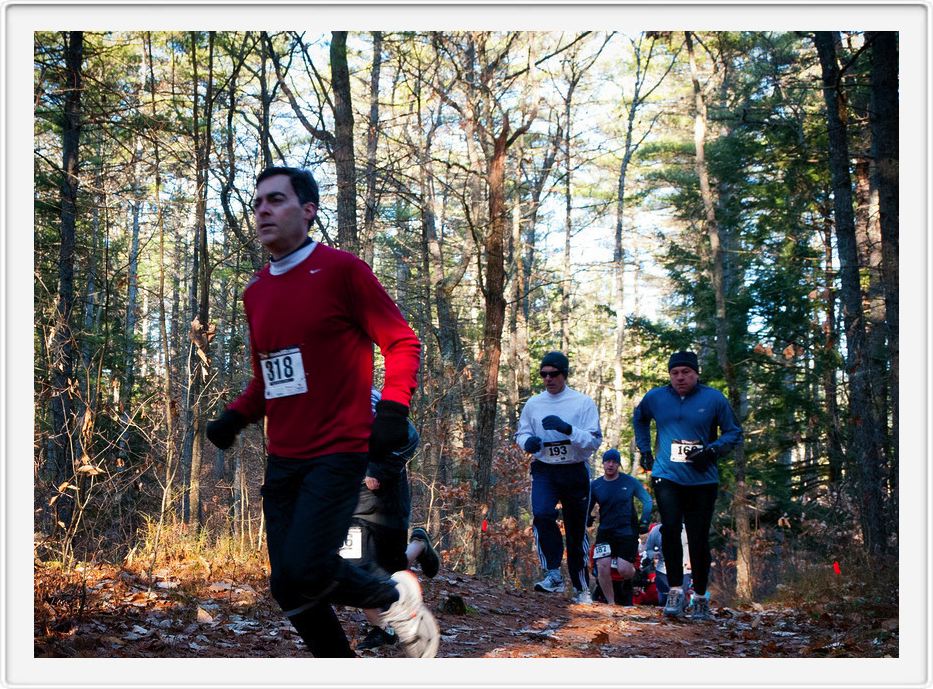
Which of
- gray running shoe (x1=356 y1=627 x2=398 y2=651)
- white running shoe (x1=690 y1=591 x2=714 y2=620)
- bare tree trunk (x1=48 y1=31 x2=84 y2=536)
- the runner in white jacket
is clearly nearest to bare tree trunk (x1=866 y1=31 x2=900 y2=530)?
white running shoe (x1=690 y1=591 x2=714 y2=620)

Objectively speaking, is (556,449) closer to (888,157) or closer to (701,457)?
(701,457)

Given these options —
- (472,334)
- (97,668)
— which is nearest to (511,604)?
(97,668)

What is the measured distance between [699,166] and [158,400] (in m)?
11.8

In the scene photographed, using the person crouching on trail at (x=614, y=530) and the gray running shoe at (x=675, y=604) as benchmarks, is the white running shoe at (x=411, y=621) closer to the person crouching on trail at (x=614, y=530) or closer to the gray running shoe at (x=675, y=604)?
the gray running shoe at (x=675, y=604)

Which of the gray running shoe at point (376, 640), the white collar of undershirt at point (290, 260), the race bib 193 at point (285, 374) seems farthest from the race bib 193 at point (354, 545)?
the white collar of undershirt at point (290, 260)

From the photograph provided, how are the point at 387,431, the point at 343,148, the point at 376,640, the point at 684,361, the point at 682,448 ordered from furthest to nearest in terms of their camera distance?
the point at 343,148
the point at 684,361
the point at 682,448
the point at 376,640
the point at 387,431

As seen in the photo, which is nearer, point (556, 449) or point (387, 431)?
point (387, 431)

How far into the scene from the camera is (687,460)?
8.21 metres

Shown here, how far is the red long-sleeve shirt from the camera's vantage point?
4.07m

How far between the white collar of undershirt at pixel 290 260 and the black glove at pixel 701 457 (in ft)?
16.1

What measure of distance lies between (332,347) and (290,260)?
0.51 metres

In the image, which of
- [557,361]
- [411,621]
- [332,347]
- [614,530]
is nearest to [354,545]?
[411,621]

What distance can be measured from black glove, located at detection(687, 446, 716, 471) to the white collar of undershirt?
193 inches

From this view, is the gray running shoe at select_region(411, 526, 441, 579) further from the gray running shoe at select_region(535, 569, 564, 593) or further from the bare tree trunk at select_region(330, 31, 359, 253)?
the bare tree trunk at select_region(330, 31, 359, 253)
